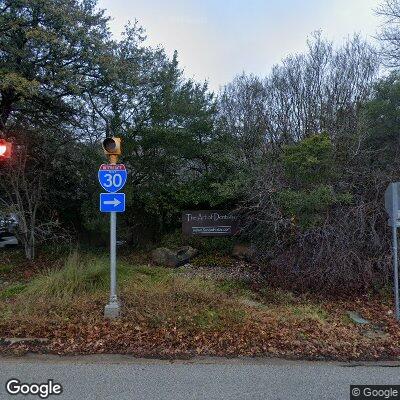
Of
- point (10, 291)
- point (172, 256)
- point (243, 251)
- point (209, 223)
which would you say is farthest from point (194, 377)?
point (209, 223)

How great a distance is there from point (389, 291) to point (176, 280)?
500 cm

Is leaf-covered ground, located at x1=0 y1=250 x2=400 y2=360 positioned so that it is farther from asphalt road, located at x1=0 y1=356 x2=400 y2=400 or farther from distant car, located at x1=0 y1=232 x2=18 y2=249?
distant car, located at x1=0 y1=232 x2=18 y2=249

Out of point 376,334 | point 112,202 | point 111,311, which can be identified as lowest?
point 376,334

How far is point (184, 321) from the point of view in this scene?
20.5 ft

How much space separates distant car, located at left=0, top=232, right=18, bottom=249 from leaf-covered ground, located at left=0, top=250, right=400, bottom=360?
8861mm

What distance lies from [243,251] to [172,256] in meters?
2.39

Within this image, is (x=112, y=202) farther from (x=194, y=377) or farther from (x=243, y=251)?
(x=243, y=251)

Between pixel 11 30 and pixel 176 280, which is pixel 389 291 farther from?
pixel 11 30

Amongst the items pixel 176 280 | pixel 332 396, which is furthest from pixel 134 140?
pixel 332 396

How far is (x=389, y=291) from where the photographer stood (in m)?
8.66

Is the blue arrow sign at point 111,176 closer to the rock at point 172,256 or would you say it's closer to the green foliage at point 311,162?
the green foliage at point 311,162
